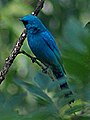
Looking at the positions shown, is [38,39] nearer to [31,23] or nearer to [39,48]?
[39,48]

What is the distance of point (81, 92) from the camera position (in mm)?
731

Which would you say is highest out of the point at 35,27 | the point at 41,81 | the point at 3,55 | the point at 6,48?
the point at 6,48

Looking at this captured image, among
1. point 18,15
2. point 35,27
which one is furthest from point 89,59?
point 18,15

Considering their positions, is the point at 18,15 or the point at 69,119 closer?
the point at 69,119

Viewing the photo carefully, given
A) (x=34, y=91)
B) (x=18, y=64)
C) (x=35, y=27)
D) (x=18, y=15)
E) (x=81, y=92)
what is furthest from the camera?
(x=18, y=15)

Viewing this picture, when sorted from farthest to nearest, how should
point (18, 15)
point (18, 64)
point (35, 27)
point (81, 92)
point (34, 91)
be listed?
point (18, 15), point (18, 64), point (35, 27), point (34, 91), point (81, 92)

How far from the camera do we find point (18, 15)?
2719 millimetres

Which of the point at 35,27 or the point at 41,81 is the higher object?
the point at 35,27

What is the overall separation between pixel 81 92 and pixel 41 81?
0.71 ft

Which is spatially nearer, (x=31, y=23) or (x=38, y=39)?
(x=31, y=23)

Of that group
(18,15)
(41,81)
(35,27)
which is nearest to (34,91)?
(41,81)

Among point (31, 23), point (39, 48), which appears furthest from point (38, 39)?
point (31, 23)

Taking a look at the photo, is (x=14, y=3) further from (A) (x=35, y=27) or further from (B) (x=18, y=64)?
(A) (x=35, y=27)

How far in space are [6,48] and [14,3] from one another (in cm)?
33
